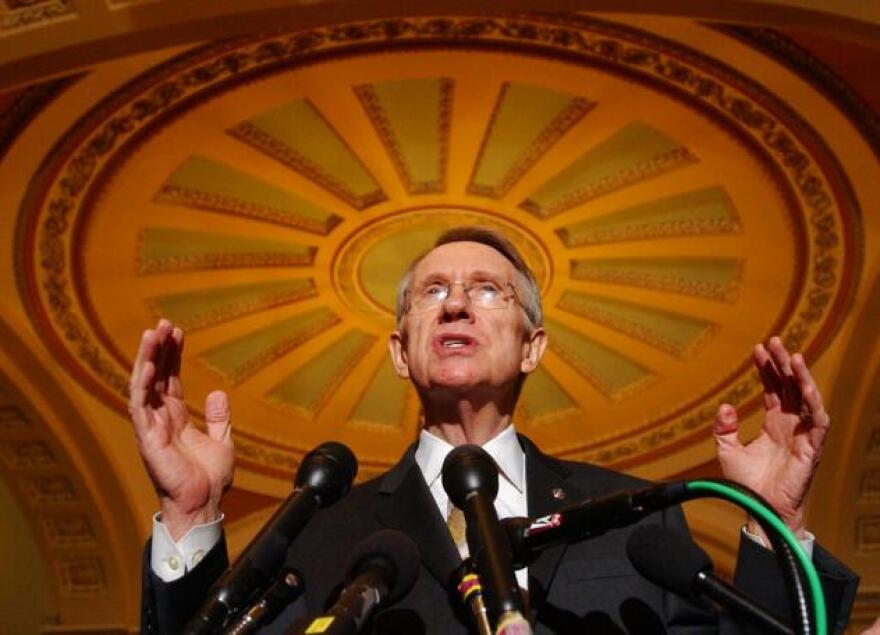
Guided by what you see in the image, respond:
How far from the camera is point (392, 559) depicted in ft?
4.75

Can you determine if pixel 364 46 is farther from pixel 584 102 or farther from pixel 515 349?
pixel 515 349

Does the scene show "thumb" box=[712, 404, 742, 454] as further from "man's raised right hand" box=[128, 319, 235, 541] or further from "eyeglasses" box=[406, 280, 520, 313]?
"man's raised right hand" box=[128, 319, 235, 541]

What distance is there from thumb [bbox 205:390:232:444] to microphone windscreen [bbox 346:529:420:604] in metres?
0.58

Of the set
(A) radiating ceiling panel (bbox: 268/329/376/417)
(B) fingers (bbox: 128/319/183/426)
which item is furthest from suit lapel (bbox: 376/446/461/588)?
(A) radiating ceiling panel (bbox: 268/329/376/417)

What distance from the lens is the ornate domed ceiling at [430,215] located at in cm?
633

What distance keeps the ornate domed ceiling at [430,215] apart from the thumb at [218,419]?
435 cm

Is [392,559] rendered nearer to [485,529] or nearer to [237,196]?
[485,529]

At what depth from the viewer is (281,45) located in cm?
609

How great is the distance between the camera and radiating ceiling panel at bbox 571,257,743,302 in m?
8.29

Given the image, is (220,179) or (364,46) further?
(220,179)

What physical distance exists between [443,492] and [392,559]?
0.56 meters

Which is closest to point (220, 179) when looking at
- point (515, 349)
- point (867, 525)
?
point (515, 349)

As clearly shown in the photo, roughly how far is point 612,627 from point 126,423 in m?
8.65

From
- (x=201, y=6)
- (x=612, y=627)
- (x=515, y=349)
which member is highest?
(x=201, y=6)
